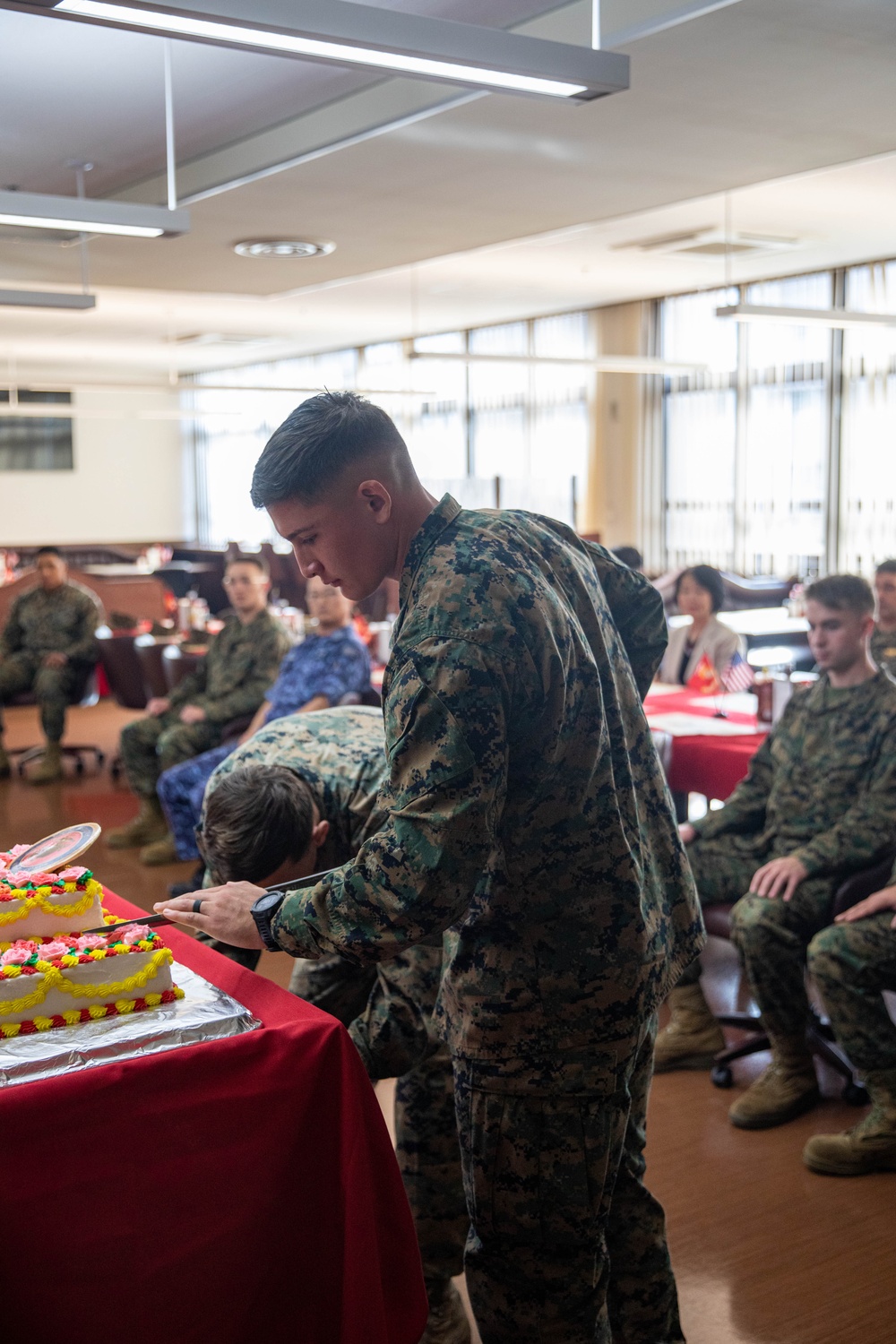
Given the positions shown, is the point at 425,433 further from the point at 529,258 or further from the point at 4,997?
the point at 4,997

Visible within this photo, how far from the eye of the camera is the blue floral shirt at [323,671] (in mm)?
5113

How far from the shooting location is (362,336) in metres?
15.2

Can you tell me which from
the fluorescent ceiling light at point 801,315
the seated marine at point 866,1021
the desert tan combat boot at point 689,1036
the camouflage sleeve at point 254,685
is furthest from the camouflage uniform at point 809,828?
the fluorescent ceiling light at point 801,315

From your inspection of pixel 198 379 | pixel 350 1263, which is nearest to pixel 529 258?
pixel 350 1263

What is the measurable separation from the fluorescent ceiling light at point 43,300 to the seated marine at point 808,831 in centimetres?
425

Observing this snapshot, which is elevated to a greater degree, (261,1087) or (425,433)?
(425,433)

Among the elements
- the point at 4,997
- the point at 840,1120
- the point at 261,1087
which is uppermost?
the point at 4,997

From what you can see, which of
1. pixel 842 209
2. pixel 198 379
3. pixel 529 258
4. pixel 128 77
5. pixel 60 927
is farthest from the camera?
pixel 198 379

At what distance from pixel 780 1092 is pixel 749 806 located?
2.57ft

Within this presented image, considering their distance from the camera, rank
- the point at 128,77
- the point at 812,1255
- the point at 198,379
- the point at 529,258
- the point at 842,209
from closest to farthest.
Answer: the point at 812,1255
the point at 128,77
the point at 842,209
the point at 529,258
the point at 198,379

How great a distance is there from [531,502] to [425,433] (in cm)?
244

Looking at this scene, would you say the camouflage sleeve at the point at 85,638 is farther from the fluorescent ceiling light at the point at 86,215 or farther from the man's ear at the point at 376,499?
the man's ear at the point at 376,499

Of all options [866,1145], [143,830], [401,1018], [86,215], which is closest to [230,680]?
[143,830]

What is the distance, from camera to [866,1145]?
2.95 meters
